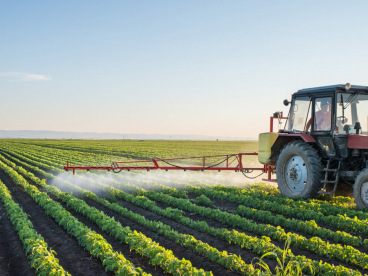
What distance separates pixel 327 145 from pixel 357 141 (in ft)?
2.25

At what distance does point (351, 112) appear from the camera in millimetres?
7953

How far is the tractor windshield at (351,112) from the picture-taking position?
782 centimetres

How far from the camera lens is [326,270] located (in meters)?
4.64

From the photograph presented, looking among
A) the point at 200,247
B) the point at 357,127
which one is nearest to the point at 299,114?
the point at 357,127

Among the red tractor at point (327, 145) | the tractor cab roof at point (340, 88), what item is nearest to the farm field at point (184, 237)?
the red tractor at point (327, 145)

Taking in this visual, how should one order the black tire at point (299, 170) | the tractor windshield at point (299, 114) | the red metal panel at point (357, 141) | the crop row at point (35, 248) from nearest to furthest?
the crop row at point (35, 248)
the red metal panel at point (357, 141)
the black tire at point (299, 170)
the tractor windshield at point (299, 114)

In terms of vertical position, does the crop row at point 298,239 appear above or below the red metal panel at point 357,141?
below

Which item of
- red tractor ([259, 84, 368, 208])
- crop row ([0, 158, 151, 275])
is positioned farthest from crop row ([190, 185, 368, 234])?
crop row ([0, 158, 151, 275])

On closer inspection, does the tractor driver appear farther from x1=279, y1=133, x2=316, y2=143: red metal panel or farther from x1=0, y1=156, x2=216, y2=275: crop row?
x1=0, y1=156, x2=216, y2=275: crop row

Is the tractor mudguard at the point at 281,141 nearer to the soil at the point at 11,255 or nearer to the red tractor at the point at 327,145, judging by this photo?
the red tractor at the point at 327,145

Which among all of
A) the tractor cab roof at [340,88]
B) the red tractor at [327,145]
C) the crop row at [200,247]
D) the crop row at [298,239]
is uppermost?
the tractor cab roof at [340,88]

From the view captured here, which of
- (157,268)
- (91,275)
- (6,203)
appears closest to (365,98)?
(157,268)

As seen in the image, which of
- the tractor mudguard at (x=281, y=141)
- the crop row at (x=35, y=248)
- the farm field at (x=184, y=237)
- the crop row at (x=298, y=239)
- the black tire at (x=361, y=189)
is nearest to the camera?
the crop row at (x=35, y=248)

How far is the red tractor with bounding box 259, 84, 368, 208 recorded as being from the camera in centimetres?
770
